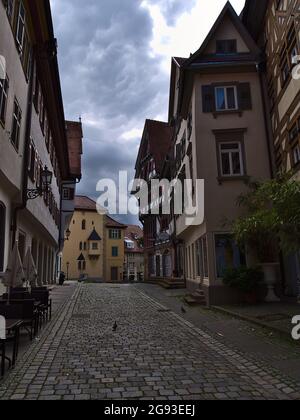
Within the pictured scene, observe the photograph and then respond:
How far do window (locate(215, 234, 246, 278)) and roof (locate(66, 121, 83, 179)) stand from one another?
23524 millimetres

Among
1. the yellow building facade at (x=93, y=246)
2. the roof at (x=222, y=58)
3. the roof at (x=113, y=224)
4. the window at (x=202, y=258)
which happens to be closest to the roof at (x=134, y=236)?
the roof at (x=113, y=224)

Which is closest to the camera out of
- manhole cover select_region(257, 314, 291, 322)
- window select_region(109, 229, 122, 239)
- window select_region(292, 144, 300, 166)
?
manhole cover select_region(257, 314, 291, 322)

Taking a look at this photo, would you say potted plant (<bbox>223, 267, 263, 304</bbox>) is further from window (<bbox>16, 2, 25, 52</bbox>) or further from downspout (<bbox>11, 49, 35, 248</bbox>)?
window (<bbox>16, 2, 25, 52</bbox>)

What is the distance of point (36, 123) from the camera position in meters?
16.6

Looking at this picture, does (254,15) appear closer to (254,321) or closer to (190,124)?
(190,124)

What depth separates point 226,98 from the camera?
1753 cm

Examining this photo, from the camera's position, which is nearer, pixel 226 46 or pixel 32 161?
pixel 32 161

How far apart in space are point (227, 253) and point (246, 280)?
5.90 feet

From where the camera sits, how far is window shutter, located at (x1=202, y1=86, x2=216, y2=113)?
1727 centimetres

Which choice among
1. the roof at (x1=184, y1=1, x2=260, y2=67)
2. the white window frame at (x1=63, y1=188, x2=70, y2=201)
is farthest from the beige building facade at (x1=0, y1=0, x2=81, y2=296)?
the white window frame at (x1=63, y1=188, x2=70, y2=201)

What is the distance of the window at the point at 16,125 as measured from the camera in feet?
40.3

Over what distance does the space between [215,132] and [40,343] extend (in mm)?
11512

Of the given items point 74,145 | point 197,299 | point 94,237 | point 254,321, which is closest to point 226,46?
point 197,299

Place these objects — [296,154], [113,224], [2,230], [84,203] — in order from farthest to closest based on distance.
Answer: [113,224] → [84,203] → [296,154] → [2,230]
